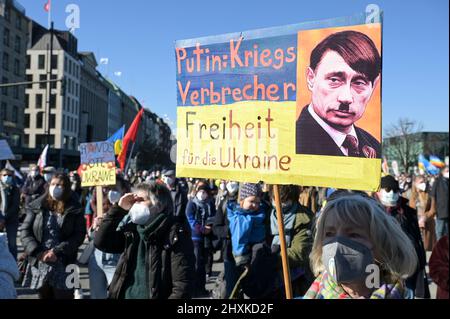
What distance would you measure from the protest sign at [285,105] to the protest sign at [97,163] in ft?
11.8

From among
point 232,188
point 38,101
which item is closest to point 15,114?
point 38,101

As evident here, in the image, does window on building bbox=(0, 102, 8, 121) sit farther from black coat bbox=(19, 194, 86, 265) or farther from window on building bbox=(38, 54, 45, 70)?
black coat bbox=(19, 194, 86, 265)

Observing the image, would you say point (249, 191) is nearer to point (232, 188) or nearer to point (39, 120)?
point (232, 188)

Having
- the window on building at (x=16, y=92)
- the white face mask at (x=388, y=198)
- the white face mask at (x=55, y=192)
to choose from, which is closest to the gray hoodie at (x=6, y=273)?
the white face mask at (x=55, y=192)

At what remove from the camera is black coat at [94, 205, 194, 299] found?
3131mm

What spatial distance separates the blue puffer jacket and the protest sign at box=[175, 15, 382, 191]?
163 cm

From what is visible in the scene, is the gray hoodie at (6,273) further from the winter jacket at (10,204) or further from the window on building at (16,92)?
the window on building at (16,92)

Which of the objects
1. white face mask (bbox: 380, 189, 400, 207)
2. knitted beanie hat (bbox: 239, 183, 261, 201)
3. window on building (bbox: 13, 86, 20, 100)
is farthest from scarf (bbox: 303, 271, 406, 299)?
window on building (bbox: 13, 86, 20, 100)

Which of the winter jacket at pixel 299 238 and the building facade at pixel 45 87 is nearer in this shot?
the winter jacket at pixel 299 238

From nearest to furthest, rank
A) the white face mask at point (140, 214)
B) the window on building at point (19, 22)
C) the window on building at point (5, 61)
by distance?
1. the white face mask at point (140, 214)
2. the window on building at point (5, 61)
3. the window on building at point (19, 22)

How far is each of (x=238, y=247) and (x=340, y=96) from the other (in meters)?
2.49

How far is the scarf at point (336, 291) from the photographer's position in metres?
1.85

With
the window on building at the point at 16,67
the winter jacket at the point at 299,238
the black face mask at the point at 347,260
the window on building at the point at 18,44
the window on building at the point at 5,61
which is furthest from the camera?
the window on building at the point at 16,67

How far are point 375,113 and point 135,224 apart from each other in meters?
1.90
